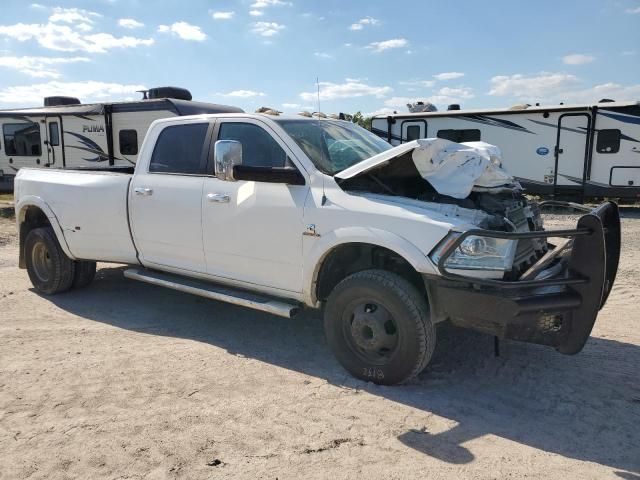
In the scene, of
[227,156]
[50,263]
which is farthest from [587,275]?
[50,263]

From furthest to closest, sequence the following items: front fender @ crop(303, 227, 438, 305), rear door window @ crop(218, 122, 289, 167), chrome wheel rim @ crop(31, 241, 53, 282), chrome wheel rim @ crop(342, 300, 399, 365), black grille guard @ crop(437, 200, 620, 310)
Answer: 1. chrome wheel rim @ crop(31, 241, 53, 282)
2. rear door window @ crop(218, 122, 289, 167)
3. chrome wheel rim @ crop(342, 300, 399, 365)
4. front fender @ crop(303, 227, 438, 305)
5. black grille guard @ crop(437, 200, 620, 310)

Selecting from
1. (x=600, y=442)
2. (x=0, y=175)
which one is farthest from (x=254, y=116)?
(x=0, y=175)

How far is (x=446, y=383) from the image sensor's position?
4.05 m

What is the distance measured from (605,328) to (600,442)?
229 cm

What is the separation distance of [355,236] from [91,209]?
10.4 feet

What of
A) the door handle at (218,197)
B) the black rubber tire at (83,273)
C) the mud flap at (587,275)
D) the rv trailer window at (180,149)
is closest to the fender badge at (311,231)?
the door handle at (218,197)

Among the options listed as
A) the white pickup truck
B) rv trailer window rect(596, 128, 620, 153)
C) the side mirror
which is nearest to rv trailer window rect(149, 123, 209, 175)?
the white pickup truck

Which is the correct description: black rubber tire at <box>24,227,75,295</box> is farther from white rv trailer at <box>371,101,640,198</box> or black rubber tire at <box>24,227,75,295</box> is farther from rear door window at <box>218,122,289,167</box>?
white rv trailer at <box>371,101,640,198</box>

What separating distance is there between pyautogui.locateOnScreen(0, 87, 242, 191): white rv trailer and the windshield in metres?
8.44

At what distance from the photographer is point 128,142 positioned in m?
14.1

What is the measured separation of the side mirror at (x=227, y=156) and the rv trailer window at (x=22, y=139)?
547 inches

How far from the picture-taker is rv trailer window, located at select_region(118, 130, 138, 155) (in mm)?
13953

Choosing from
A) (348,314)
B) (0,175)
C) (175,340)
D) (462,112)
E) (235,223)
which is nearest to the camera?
(348,314)

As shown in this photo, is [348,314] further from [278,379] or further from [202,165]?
[202,165]
